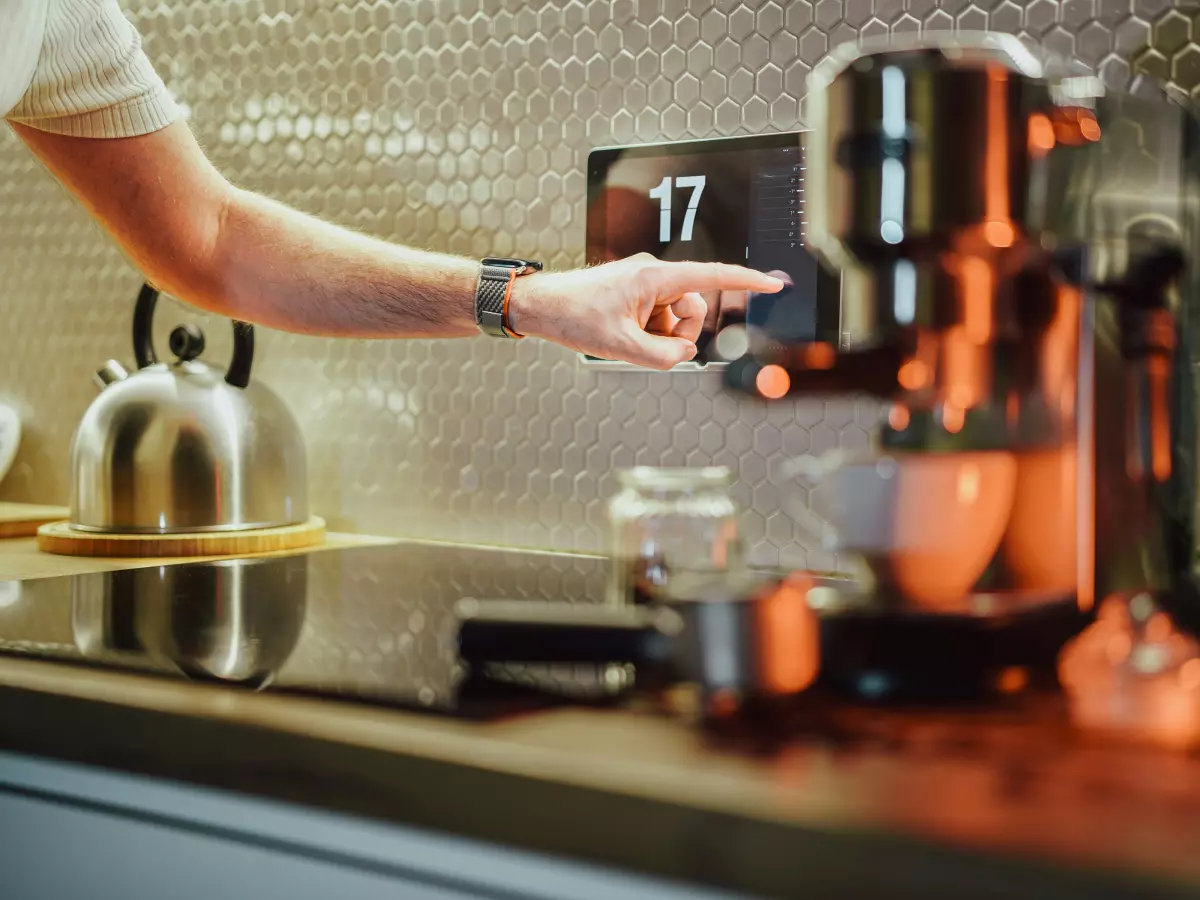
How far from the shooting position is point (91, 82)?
1.25 meters

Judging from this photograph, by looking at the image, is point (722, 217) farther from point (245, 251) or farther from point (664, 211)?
point (245, 251)

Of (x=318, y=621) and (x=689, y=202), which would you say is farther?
(x=689, y=202)

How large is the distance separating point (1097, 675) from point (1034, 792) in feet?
0.55

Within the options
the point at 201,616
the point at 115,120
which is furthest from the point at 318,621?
the point at 115,120

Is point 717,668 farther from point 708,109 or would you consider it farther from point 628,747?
point 708,109

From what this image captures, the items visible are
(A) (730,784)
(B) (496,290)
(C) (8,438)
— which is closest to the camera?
(A) (730,784)

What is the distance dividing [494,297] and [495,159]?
1.14 feet

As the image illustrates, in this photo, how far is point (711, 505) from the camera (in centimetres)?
103

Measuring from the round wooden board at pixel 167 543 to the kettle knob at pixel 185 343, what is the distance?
0.26 meters

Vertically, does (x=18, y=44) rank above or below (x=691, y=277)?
above

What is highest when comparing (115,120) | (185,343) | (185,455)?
(115,120)

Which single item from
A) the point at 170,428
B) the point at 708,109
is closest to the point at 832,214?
the point at 708,109

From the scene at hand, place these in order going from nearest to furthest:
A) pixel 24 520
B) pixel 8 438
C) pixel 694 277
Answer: pixel 694 277 → pixel 24 520 → pixel 8 438

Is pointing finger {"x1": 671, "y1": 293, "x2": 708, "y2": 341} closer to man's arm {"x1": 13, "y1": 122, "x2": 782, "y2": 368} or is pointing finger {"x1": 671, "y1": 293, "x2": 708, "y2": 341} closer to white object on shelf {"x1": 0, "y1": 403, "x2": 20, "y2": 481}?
man's arm {"x1": 13, "y1": 122, "x2": 782, "y2": 368}
